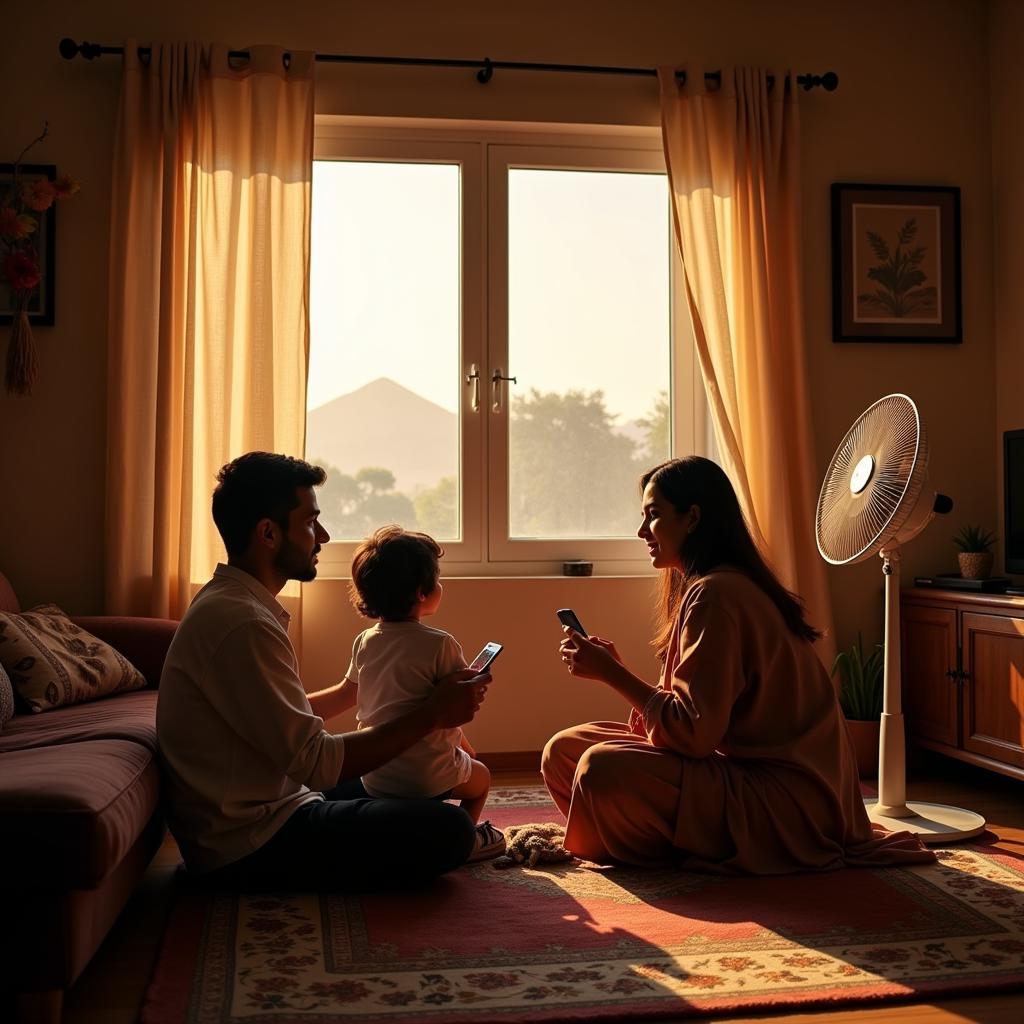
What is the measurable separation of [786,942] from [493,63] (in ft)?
10.0

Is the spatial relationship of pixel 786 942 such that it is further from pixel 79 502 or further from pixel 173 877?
pixel 79 502

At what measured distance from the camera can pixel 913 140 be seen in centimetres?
429

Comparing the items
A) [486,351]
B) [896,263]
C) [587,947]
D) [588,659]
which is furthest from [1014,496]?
[587,947]

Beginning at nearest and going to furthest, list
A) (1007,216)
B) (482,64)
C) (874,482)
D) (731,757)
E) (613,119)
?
(731,757)
(874,482)
(482,64)
(613,119)
(1007,216)

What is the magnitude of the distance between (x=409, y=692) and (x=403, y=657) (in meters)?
0.08

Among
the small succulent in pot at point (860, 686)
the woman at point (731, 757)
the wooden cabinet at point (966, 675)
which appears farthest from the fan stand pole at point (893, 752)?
the small succulent in pot at point (860, 686)

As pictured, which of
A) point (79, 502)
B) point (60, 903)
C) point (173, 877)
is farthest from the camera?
point (79, 502)

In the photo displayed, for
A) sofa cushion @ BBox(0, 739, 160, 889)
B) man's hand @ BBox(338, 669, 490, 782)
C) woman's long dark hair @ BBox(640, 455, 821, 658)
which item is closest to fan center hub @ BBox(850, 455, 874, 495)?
woman's long dark hair @ BBox(640, 455, 821, 658)

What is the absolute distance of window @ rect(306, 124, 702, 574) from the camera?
411 centimetres

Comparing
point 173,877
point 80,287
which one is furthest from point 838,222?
point 173,877

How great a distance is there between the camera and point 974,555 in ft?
12.7

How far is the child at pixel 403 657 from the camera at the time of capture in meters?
2.56

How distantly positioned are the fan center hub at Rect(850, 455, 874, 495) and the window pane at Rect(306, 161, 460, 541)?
4.97ft

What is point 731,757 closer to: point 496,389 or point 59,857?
point 59,857
